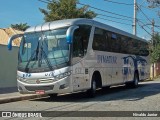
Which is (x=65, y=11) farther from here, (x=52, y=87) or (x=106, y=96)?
(x=52, y=87)

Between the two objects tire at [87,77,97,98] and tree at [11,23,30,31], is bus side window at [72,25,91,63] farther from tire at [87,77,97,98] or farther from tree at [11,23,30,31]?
tree at [11,23,30,31]

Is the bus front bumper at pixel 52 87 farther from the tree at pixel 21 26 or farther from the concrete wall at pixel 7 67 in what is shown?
the tree at pixel 21 26

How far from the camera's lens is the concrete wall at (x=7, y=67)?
75.7 feet

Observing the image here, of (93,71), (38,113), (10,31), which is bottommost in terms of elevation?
(38,113)

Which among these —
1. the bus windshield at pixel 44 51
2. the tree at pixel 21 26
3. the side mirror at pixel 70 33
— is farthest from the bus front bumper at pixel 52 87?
the tree at pixel 21 26

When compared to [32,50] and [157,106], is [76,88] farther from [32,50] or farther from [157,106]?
[157,106]

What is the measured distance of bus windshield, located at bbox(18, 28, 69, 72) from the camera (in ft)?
49.0

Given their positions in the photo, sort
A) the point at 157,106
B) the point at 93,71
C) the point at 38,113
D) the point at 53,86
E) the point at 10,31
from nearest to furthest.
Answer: the point at 38,113 < the point at 157,106 < the point at 53,86 < the point at 93,71 < the point at 10,31

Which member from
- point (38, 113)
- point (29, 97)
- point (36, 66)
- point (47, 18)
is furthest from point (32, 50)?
point (47, 18)

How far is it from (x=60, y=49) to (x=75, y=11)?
20.7m

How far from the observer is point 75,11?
116 feet

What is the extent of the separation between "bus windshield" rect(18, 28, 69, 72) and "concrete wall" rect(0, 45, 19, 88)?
748cm

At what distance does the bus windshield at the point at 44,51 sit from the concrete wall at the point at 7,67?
295 inches

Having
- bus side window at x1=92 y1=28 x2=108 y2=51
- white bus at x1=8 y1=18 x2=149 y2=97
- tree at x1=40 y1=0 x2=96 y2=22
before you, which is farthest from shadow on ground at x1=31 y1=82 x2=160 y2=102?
tree at x1=40 y1=0 x2=96 y2=22
